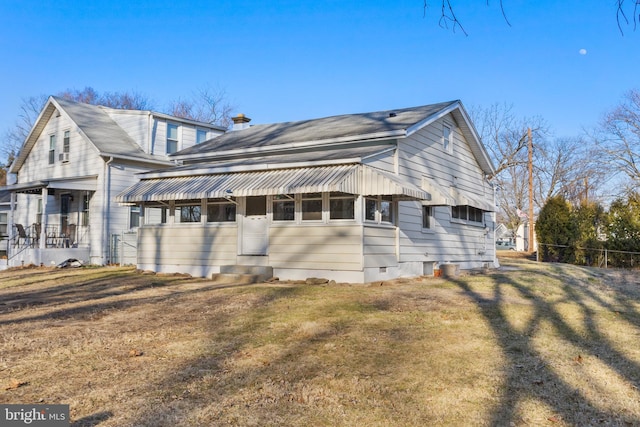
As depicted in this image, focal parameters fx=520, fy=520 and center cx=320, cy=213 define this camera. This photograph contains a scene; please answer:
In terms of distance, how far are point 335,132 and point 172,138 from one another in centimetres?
998

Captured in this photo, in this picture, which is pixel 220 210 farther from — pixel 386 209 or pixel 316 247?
pixel 386 209

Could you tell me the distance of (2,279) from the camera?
51.3 ft

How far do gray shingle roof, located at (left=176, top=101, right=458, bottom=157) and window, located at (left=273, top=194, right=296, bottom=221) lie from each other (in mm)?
2280

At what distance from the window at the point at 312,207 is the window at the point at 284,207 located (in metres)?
0.32

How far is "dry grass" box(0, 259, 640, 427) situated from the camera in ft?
14.5

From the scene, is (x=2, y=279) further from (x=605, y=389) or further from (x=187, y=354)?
(x=605, y=389)

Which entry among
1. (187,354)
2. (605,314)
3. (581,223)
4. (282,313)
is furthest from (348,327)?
(581,223)

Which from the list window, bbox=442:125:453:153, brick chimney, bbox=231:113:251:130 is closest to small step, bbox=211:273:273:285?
window, bbox=442:125:453:153

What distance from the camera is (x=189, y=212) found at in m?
15.3

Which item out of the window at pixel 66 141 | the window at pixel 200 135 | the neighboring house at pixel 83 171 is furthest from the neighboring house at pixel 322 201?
the window at pixel 66 141

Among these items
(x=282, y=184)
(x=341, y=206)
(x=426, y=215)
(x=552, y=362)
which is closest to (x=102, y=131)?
(x=282, y=184)

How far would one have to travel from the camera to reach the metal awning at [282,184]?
11820mm

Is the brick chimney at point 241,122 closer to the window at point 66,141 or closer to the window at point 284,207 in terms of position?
the window at point 66,141

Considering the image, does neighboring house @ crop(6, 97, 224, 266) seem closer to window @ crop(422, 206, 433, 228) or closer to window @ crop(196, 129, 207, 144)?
window @ crop(196, 129, 207, 144)
